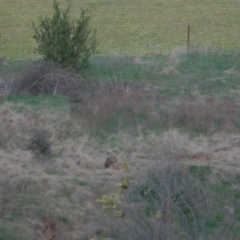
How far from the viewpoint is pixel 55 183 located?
1209 cm

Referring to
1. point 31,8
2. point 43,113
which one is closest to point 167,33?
point 31,8

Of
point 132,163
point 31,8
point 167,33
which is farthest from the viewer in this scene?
point 31,8

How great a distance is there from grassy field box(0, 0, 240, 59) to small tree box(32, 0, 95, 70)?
742 centimetres

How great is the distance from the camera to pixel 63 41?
2114 centimetres

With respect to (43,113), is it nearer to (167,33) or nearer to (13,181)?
(13,181)

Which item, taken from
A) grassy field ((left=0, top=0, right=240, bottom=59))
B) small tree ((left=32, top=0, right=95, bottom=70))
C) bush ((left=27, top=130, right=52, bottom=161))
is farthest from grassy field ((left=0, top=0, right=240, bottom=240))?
grassy field ((left=0, top=0, right=240, bottom=59))

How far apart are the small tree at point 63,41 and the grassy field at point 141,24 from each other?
24.3 feet

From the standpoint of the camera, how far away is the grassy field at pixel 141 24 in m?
31.8

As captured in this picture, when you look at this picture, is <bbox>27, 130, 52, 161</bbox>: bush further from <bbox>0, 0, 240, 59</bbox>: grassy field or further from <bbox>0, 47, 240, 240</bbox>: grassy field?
<bbox>0, 0, 240, 59</bbox>: grassy field

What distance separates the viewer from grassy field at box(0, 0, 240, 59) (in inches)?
1251

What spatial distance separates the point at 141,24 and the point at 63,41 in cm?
1533

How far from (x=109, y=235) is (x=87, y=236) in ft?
1.43

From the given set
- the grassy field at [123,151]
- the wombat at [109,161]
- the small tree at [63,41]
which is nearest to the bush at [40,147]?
the grassy field at [123,151]

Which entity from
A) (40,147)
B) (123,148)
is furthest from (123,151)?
(40,147)
